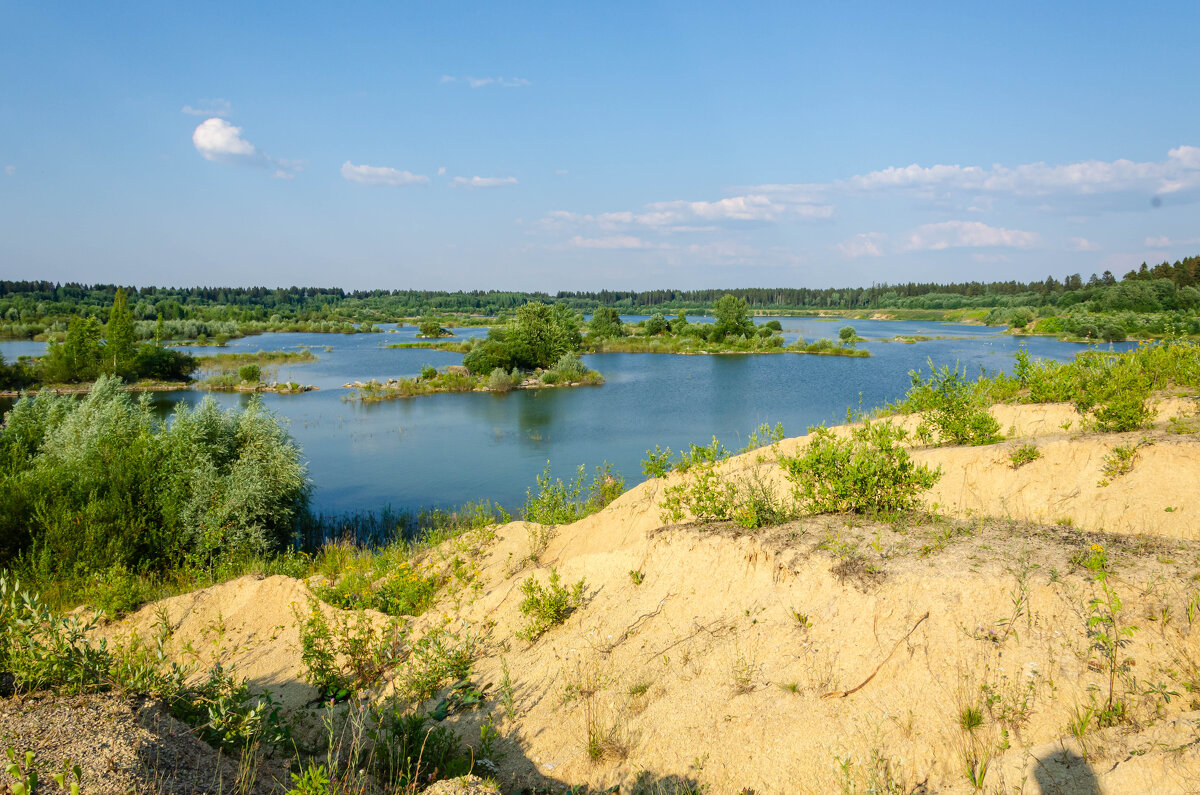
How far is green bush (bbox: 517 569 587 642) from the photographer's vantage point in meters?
7.10

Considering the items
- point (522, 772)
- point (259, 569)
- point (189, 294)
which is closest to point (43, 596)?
point (259, 569)

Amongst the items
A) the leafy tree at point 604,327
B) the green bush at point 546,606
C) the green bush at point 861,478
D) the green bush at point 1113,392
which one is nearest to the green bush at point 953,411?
the green bush at point 1113,392

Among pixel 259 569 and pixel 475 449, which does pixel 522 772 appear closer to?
pixel 259 569

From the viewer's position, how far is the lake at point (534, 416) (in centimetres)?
2222

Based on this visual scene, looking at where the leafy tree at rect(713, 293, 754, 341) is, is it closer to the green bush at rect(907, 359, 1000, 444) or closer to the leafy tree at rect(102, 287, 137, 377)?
the leafy tree at rect(102, 287, 137, 377)

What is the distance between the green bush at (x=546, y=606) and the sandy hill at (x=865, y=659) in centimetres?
11

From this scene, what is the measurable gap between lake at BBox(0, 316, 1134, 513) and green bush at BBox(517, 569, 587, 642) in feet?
24.2

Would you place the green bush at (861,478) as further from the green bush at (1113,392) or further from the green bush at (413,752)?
the green bush at (1113,392)

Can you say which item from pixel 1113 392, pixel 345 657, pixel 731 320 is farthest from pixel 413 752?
pixel 731 320

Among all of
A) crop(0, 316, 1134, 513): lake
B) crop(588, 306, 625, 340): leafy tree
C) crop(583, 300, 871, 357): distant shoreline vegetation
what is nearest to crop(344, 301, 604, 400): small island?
crop(0, 316, 1134, 513): lake

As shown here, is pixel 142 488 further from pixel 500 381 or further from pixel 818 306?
pixel 818 306

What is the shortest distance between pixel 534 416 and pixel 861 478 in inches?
1084

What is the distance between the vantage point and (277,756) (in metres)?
4.96

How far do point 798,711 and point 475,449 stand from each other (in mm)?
22657
